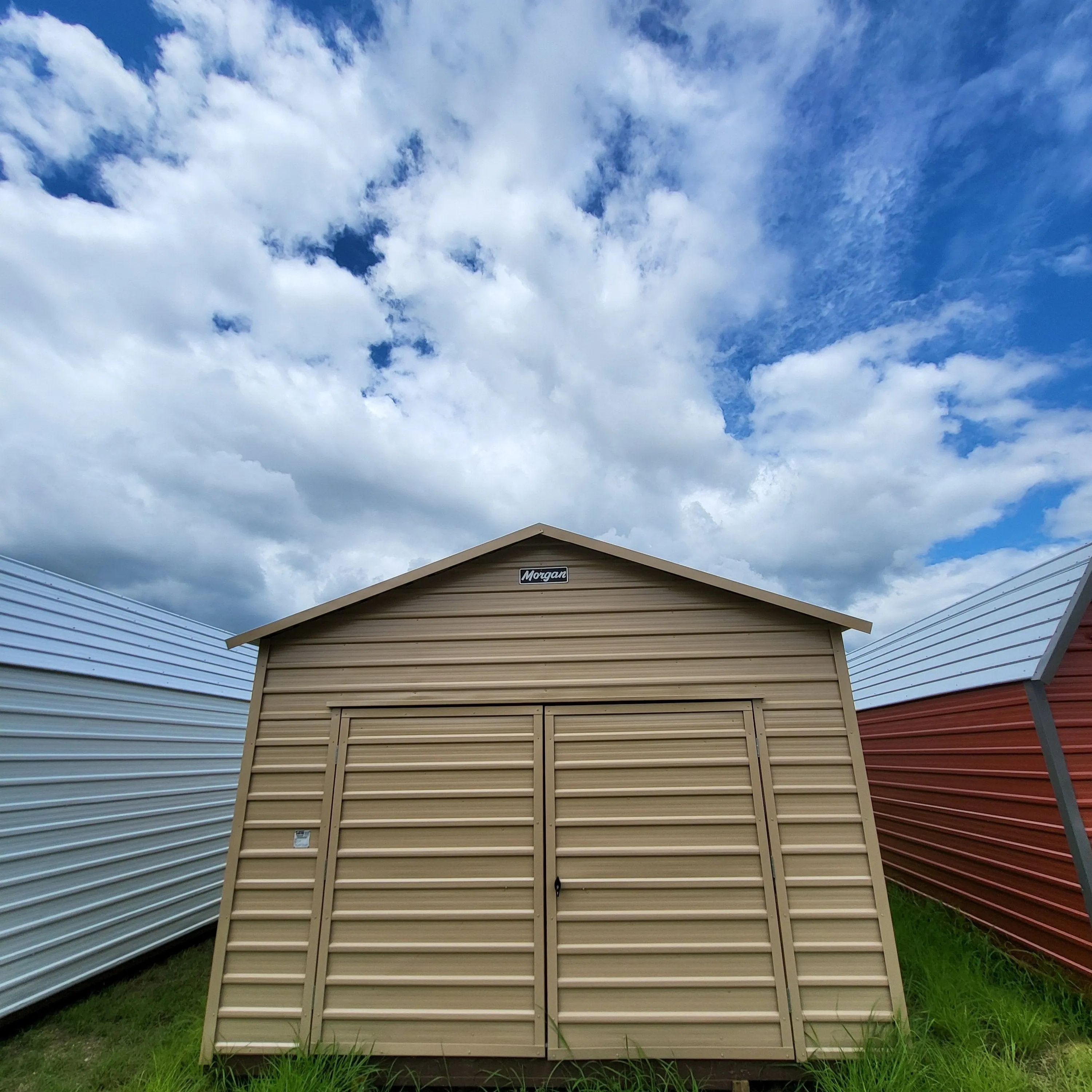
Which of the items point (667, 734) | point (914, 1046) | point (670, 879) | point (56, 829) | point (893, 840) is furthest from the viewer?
point (893, 840)

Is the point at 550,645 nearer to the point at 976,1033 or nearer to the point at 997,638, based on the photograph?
the point at 976,1033

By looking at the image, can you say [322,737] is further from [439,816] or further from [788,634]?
[788,634]

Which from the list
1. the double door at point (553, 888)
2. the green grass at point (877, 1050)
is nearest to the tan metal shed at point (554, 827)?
the double door at point (553, 888)

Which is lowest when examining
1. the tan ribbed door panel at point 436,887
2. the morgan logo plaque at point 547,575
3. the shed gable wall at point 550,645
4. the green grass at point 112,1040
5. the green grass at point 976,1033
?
the green grass at point 112,1040

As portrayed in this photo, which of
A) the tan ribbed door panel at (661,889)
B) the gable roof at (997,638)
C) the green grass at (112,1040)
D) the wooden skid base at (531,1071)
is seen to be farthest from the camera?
the gable roof at (997,638)

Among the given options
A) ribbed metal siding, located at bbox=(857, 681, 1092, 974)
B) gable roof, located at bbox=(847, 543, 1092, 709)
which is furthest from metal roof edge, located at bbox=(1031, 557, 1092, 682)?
ribbed metal siding, located at bbox=(857, 681, 1092, 974)

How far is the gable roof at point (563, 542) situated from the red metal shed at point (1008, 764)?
A: 1865mm

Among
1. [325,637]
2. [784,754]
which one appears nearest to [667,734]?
[784,754]

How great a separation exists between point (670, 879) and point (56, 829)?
591 cm

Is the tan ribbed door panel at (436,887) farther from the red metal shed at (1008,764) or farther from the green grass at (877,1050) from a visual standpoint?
the red metal shed at (1008,764)

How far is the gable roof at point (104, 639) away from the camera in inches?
254

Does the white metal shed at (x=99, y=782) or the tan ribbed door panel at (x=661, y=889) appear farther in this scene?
the white metal shed at (x=99, y=782)

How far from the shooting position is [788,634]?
5.34 metres

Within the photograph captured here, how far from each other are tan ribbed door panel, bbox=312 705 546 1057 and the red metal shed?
4.28 meters
